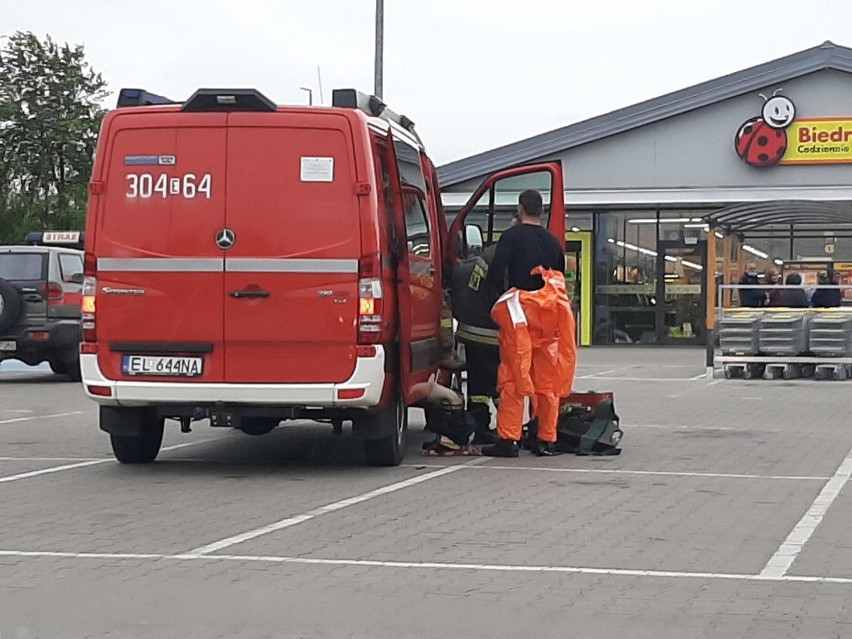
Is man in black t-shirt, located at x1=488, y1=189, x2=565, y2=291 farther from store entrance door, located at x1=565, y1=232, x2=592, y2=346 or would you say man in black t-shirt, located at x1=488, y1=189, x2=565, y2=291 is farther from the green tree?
the green tree

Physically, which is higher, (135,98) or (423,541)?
(135,98)

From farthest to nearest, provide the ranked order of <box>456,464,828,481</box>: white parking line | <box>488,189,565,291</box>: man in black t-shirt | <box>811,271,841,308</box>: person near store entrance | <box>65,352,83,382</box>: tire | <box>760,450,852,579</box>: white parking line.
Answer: <box>811,271,841,308</box>: person near store entrance < <box>65,352,83,382</box>: tire < <box>488,189,565,291</box>: man in black t-shirt < <box>456,464,828,481</box>: white parking line < <box>760,450,852,579</box>: white parking line

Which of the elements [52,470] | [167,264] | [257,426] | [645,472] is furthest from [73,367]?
[645,472]

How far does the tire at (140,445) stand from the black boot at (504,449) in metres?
2.58

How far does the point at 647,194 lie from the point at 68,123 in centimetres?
2042

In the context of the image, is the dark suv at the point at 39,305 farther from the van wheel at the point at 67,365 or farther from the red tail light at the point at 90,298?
the red tail light at the point at 90,298

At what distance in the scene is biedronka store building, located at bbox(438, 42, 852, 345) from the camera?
32.5m

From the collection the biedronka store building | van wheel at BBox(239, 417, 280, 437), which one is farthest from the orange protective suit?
the biedronka store building

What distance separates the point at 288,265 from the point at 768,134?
24374 millimetres

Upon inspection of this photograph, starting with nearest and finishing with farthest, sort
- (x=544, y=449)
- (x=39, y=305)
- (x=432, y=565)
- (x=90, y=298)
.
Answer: (x=432, y=565)
(x=90, y=298)
(x=544, y=449)
(x=39, y=305)

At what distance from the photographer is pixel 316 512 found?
900 cm

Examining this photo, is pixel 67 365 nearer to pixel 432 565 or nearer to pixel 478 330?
pixel 478 330

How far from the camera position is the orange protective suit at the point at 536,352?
38.1 ft

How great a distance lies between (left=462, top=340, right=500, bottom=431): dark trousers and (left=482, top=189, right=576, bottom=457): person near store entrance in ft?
1.38
